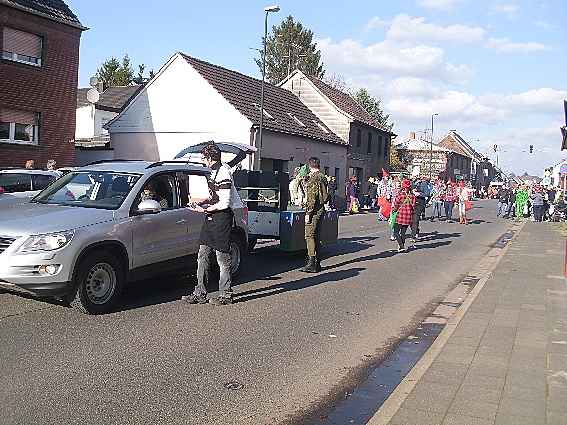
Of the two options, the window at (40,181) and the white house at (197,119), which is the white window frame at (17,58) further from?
the window at (40,181)

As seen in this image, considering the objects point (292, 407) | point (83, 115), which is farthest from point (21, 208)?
point (83, 115)

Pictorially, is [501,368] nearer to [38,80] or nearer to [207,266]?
[207,266]

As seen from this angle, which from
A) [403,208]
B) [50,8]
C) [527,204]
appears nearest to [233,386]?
[403,208]

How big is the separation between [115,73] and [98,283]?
62.6m

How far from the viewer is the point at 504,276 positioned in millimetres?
11508

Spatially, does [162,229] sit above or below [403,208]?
below

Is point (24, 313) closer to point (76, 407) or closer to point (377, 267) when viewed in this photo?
point (76, 407)

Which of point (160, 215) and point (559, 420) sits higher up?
point (160, 215)

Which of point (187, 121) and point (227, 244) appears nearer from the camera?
point (227, 244)

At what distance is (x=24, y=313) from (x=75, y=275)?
2.65 ft

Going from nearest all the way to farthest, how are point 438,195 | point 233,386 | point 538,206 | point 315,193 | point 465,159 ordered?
point 233,386 < point 315,193 < point 438,195 < point 538,206 < point 465,159

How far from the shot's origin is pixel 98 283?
7.15m

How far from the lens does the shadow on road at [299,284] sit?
8648mm

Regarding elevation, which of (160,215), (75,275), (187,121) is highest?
(187,121)
